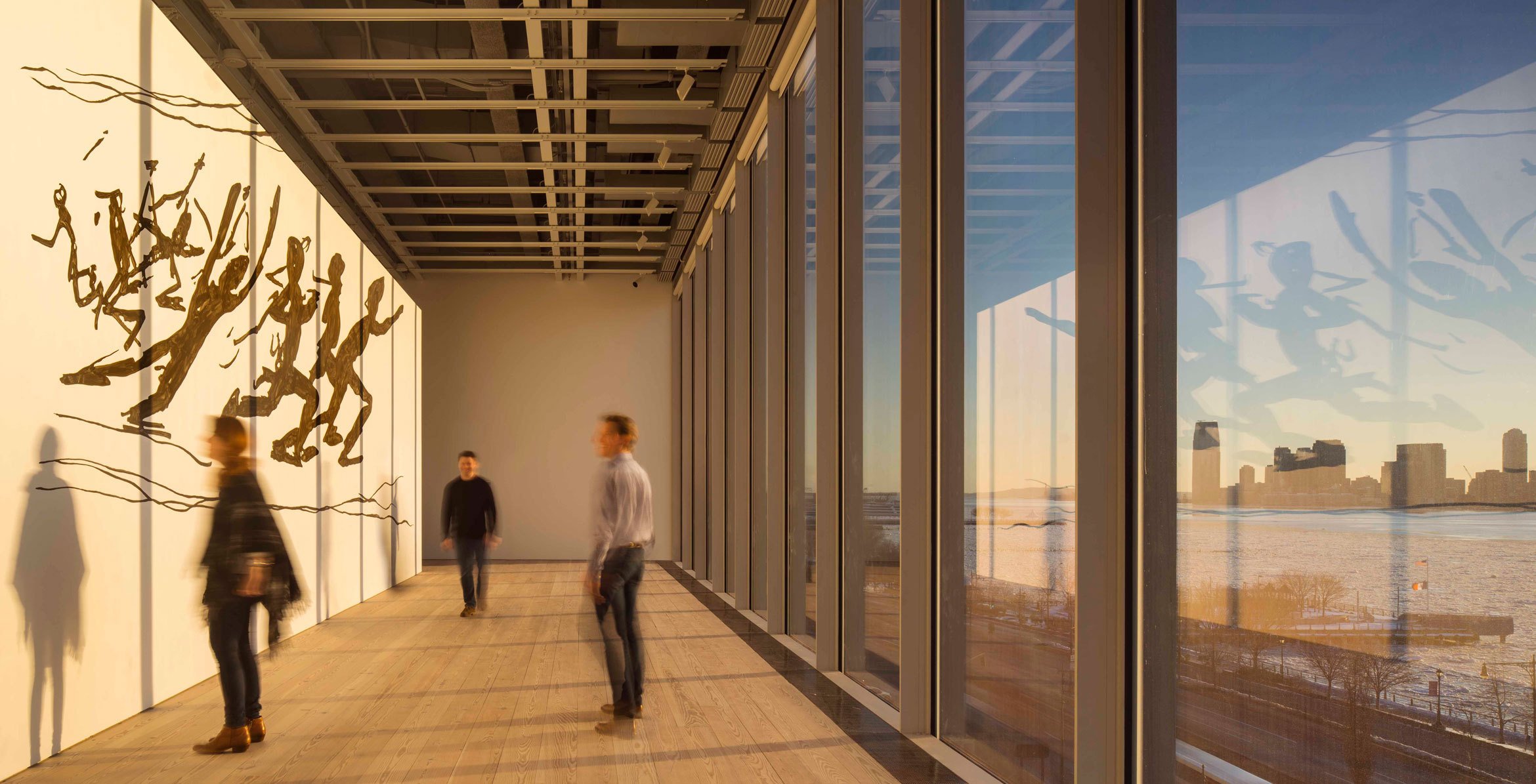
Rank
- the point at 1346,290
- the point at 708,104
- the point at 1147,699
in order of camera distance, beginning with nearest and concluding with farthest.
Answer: the point at 1346,290, the point at 1147,699, the point at 708,104

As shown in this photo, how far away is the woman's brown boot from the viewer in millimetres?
4922

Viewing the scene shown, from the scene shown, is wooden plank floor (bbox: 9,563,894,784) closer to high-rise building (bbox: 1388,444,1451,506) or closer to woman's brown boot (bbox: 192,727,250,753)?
woman's brown boot (bbox: 192,727,250,753)

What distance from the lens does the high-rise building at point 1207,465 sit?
260cm

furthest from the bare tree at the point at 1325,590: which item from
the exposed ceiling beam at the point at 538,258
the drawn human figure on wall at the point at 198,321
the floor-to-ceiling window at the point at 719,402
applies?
the exposed ceiling beam at the point at 538,258

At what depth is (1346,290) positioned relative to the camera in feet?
7.11

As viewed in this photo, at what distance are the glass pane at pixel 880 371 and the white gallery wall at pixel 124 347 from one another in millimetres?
3043

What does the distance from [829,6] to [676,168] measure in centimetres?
571

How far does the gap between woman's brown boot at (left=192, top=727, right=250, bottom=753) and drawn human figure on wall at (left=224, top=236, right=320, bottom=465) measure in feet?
9.64

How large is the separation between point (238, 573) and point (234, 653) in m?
0.41

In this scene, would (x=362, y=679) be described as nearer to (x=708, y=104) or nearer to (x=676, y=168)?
(x=708, y=104)

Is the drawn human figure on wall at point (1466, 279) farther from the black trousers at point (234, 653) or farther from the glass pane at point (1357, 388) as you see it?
the black trousers at point (234, 653)

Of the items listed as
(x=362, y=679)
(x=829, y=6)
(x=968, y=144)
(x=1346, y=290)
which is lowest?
(x=362, y=679)

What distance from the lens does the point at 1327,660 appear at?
7.33 feet

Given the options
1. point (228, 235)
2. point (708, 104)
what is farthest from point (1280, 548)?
point (708, 104)
